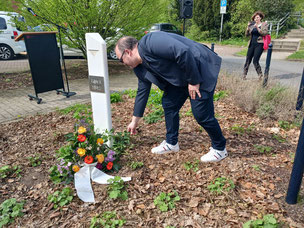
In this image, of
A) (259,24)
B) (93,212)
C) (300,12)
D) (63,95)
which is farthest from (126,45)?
(300,12)

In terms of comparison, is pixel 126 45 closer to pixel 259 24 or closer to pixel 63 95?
pixel 63 95

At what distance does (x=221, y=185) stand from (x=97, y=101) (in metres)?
1.62

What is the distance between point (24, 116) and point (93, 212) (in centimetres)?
313

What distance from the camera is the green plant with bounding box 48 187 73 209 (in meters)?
2.28

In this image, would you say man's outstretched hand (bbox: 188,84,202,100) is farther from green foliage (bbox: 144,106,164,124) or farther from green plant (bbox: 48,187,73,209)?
green foliage (bbox: 144,106,164,124)

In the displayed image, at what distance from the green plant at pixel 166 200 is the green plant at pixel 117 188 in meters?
0.31

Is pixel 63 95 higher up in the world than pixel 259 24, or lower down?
lower down

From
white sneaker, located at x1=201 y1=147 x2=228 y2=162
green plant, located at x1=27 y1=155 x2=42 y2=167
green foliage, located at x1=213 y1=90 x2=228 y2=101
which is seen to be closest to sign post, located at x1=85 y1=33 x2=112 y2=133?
green plant, located at x1=27 y1=155 x2=42 y2=167

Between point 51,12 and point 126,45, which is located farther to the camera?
point 51,12

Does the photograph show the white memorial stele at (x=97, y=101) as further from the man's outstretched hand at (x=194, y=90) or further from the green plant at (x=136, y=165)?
the man's outstretched hand at (x=194, y=90)

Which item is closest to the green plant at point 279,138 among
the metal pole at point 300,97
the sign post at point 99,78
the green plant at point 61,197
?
the metal pole at point 300,97

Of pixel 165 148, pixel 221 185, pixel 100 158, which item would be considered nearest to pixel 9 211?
pixel 100 158

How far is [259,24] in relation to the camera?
6.46 m

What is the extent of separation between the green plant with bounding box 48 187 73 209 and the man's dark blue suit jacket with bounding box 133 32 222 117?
4.48 ft
